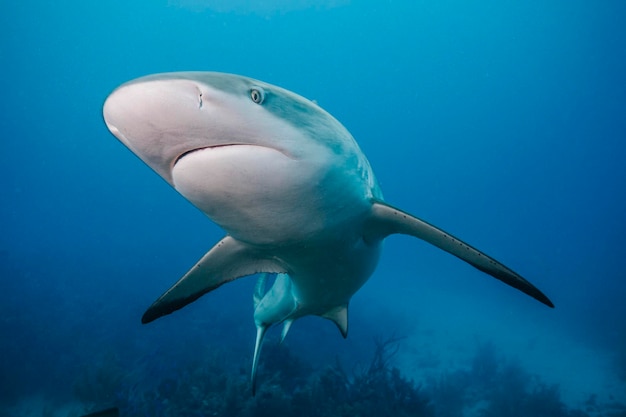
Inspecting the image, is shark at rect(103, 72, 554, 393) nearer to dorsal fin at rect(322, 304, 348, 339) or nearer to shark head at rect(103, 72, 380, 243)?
shark head at rect(103, 72, 380, 243)

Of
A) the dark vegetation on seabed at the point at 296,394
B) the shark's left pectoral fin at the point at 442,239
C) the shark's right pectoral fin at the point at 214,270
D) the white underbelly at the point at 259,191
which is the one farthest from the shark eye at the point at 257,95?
the dark vegetation on seabed at the point at 296,394

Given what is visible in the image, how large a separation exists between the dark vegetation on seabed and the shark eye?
7252mm

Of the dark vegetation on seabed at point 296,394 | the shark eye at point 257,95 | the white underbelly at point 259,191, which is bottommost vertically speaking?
the dark vegetation on seabed at point 296,394

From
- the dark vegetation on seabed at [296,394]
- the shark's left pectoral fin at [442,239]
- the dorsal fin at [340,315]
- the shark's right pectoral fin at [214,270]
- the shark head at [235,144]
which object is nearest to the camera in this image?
the shark head at [235,144]

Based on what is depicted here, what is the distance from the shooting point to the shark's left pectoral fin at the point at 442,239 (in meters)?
2.28

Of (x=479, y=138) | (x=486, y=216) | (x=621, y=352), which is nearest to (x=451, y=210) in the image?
(x=486, y=216)

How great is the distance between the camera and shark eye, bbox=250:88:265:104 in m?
1.45

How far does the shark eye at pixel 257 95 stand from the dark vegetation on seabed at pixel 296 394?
23.8 feet

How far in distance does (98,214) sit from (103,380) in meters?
140

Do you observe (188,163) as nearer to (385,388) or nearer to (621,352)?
(385,388)

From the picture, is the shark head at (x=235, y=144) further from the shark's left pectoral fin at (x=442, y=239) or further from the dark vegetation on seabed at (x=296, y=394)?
the dark vegetation on seabed at (x=296, y=394)

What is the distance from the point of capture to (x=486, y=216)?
11625 centimetres

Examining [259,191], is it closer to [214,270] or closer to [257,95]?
[257,95]

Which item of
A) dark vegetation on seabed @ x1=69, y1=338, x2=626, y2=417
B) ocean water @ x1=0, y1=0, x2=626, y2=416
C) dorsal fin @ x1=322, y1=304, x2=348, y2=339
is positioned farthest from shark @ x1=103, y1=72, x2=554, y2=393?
ocean water @ x1=0, y1=0, x2=626, y2=416
